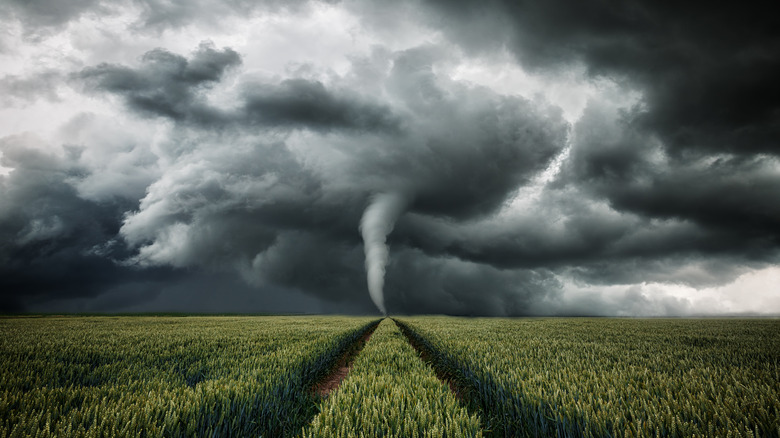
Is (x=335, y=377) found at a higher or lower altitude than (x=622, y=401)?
lower

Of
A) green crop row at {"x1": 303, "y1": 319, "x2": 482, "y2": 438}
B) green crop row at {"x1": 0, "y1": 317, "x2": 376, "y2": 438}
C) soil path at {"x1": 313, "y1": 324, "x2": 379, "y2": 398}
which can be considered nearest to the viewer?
green crop row at {"x1": 303, "y1": 319, "x2": 482, "y2": 438}

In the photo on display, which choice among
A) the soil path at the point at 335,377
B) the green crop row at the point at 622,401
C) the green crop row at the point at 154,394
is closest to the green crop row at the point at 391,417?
the green crop row at the point at 622,401

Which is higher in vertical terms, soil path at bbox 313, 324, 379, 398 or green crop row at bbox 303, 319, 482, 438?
green crop row at bbox 303, 319, 482, 438

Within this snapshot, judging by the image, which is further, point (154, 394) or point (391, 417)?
point (154, 394)

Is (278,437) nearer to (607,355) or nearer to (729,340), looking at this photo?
(607,355)

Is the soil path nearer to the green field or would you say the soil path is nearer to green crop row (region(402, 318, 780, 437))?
the green field

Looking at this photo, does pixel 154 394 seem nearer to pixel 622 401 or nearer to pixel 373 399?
pixel 373 399

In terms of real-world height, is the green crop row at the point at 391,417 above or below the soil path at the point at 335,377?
above

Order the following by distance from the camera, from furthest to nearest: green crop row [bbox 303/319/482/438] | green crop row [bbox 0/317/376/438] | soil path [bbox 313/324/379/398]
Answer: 1. soil path [bbox 313/324/379/398]
2. green crop row [bbox 0/317/376/438]
3. green crop row [bbox 303/319/482/438]

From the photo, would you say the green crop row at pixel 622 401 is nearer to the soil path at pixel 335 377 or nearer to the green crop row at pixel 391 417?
the green crop row at pixel 391 417

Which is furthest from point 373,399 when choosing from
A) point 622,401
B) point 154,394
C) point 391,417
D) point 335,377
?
point 335,377

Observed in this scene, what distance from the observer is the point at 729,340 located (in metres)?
17.2

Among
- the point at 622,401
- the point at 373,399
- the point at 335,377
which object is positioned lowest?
the point at 335,377

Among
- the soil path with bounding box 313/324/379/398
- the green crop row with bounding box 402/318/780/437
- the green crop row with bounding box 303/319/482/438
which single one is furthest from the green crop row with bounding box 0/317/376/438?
the green crop row with bounding box 402/318/780/437
